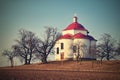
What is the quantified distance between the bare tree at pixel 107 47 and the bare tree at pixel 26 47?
835cm

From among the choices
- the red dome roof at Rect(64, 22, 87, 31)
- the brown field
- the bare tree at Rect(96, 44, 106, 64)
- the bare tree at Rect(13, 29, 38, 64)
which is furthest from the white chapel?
the brown field

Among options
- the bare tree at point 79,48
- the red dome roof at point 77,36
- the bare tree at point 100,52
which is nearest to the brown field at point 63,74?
the bare tree at point 100,52

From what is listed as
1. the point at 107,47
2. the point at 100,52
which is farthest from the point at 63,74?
the point at 107,47

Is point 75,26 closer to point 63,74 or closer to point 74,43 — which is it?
point 74,43

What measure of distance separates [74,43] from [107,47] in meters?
4.90

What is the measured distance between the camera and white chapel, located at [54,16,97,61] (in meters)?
32.7

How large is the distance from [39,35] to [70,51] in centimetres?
459

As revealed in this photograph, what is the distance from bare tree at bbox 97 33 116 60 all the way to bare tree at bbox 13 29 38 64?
8.35 m

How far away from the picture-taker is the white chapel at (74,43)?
107 ft


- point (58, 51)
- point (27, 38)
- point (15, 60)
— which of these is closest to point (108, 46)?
point (58, 51)

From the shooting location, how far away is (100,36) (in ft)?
99.3

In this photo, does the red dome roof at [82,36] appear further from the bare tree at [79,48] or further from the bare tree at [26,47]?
the bare tree at [26,47]

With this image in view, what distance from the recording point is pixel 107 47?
3016cm

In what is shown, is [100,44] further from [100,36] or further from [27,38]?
[27,38]
